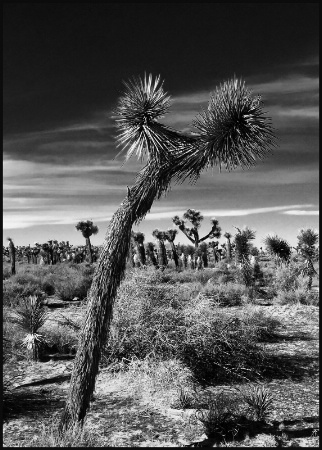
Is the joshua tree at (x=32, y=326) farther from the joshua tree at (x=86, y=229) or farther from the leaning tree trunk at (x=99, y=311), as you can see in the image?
the joshua tree at (x=86, y=229)

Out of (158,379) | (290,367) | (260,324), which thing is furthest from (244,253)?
(158,379)

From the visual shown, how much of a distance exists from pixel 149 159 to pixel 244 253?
56.5ft

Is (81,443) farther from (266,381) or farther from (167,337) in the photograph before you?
(266,381)

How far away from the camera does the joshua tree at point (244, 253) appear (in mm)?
22344

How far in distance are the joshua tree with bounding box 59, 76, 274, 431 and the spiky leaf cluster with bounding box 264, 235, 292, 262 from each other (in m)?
18.4

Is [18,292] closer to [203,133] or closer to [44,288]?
[44,288]

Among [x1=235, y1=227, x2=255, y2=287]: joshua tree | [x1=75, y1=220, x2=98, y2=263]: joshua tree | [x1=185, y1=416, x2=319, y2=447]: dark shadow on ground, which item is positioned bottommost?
[x1=185, y1=416, x2=319, y2=447]: dark shadow on ground

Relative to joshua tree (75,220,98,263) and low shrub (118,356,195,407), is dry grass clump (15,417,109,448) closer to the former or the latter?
low shrub (118,356,195,407)

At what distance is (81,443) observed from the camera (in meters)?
5.48

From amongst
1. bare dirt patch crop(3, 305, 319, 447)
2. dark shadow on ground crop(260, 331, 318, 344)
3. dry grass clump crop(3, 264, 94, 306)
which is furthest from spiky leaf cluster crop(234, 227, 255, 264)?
bare dirt patch crop(3, 305, 319, 447)

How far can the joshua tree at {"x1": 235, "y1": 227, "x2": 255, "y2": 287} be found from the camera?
73.3ft

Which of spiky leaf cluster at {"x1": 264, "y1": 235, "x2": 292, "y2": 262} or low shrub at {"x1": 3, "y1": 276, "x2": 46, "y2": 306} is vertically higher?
spiky leaf cluster at {"x1": 264, "y1": 235, "x2": 292, "y2": 262}

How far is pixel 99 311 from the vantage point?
235 inches

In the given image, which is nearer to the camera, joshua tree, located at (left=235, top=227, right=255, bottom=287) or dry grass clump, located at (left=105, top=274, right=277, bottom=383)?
dry grass clump, located at (left=105, top=274, right=277, bottom=383)
